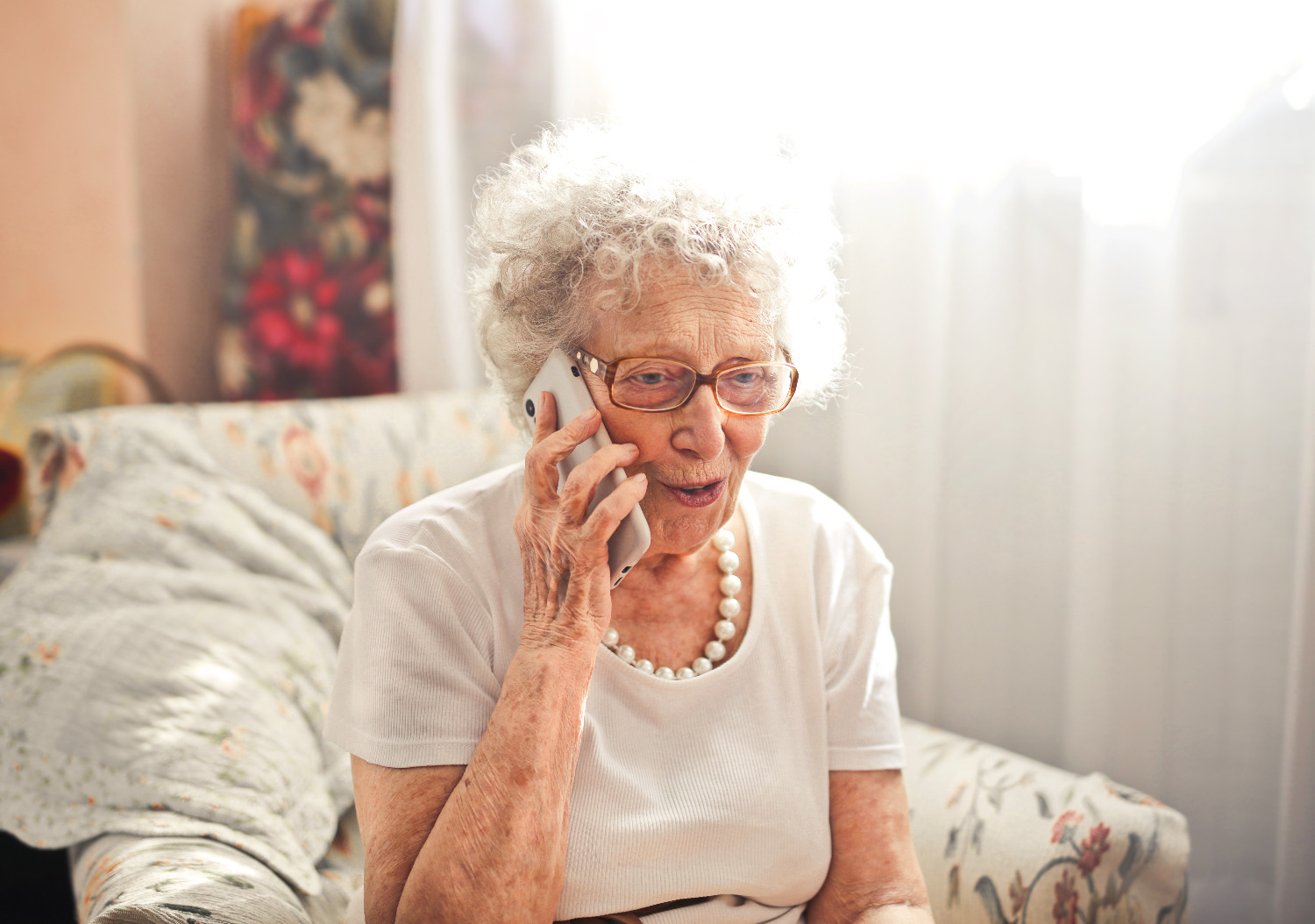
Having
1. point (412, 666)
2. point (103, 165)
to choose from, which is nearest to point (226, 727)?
point (412, 666)

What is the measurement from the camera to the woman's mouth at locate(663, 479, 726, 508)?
100 centimetres

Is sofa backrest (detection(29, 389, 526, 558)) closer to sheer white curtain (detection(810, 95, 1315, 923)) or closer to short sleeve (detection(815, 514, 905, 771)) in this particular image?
sheer white curtain (detection(810, 95, 1315, 923))

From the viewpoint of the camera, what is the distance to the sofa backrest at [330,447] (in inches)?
62.0

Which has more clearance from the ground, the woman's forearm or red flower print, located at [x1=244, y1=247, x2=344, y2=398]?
red flower print, located at [x1=244, y1=247, x2=344, y2=398]

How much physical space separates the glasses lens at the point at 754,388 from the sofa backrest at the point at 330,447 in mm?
921

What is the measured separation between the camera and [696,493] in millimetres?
1009

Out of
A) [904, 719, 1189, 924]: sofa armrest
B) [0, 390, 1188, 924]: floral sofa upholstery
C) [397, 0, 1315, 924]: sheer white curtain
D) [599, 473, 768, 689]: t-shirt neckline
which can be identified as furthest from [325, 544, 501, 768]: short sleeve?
[397, 0, 1315, 924]: sheer white curtain

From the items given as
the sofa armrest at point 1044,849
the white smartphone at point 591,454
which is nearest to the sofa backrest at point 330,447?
the white smartphone at point 591,454

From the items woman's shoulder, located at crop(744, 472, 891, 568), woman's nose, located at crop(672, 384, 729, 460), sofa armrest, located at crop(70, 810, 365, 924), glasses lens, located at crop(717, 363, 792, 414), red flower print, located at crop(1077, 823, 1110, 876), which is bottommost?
red flower print, located at crop(1077, 823, 1110, 876)

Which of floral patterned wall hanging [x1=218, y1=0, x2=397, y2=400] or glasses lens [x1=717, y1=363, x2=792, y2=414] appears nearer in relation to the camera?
glasses lens [x1=717, y1=363, x2=792, y2=414]

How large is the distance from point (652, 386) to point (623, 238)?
0.16m

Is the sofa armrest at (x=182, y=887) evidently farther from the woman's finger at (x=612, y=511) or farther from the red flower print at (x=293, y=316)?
the red flower print at (x=293, y=316)

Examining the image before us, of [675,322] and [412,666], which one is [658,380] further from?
[412,666]

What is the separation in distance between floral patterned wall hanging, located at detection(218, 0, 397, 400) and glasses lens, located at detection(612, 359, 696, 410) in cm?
161
